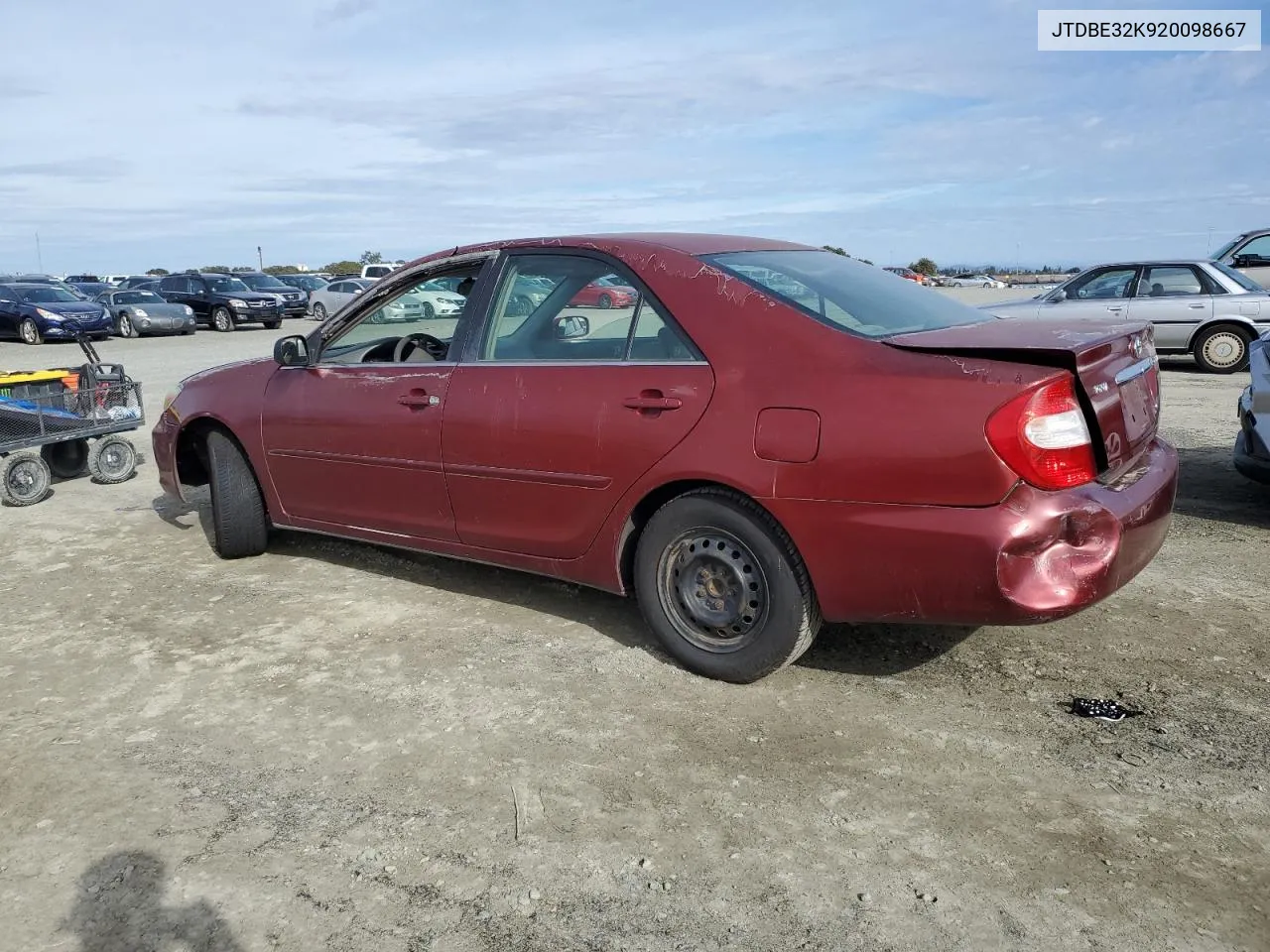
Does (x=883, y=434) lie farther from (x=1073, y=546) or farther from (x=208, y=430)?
(x=208, y=430)

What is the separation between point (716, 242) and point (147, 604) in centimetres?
313

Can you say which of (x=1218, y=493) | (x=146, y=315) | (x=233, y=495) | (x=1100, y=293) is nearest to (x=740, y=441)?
(x=233, y=495)

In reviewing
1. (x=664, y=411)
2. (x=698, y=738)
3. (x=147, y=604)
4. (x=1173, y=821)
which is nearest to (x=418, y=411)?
(x=664, y=411)

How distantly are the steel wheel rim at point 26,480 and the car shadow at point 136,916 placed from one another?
5.21 m

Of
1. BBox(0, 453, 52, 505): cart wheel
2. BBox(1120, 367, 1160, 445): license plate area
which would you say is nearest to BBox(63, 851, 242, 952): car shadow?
BBox(1120, 367, 1160, 445): license plate area

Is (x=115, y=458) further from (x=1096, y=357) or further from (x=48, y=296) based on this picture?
(x=48, y=296)

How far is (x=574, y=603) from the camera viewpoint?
4703 millimetres

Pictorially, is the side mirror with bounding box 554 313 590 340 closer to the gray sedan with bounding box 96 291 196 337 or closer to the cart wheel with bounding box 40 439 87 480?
the cart wheel with bounding box 40 439 87 480

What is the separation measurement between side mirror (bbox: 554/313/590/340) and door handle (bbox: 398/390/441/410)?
63 cm

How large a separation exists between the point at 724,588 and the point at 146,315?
83.4 ft

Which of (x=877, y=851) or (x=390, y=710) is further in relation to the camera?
(x=390, y=710)

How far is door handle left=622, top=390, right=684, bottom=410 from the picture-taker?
3648 mm

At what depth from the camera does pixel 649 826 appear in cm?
284

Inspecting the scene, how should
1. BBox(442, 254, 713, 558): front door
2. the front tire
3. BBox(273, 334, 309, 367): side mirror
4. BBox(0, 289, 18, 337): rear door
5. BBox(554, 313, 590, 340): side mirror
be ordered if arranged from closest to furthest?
1. the front tire
2. BBox(442, 254, 713, 558): front door
3. BBox(554, 313, 590, 340): side mirror
4. BBox(273, 334, 309, 367): side mirror
5. BBox(0, 289, 18, 337): rear door
